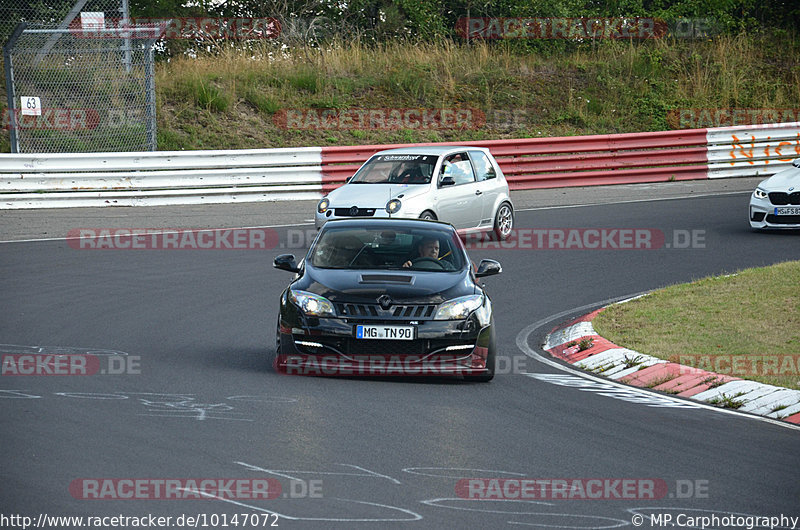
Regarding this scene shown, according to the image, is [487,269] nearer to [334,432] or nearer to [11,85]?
[334,432]

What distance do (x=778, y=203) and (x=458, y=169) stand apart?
5.32 m

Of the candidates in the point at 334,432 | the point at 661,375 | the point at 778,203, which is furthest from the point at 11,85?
the point at 334,432

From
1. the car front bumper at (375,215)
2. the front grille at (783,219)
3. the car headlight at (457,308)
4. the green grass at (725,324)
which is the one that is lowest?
the green grass at (725,324)

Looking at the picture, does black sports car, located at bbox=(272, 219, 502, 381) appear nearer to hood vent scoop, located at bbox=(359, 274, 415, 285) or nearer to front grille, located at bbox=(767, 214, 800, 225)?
hood vent scoop, located at bbox=(359, 274, 415, 285)

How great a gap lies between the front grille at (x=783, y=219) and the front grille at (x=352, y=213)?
6836 mm

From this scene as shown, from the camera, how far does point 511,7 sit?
37.1 metres

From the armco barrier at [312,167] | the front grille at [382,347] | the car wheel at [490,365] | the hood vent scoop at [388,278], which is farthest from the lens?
the armco barrier at [312,167]

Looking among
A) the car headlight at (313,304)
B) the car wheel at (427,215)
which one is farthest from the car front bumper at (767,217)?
the car headlight at (313,304)

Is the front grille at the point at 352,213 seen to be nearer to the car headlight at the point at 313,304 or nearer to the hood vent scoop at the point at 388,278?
the hood vent scoop at the point at 388,278

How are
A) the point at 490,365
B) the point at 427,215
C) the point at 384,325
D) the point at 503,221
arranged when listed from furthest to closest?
the point at 503,221 < the point at 427,215 < the point at 490,365 < the point at 384,325

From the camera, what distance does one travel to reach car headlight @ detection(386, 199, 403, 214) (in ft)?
54.3

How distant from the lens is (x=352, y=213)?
54.9ft

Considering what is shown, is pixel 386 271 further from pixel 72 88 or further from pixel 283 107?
pixel 283 107

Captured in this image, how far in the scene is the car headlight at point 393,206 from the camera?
16547 mm
